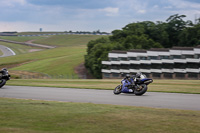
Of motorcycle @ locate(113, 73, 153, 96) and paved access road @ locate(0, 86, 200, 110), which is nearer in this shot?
paved access road @ locate(0, 86, 200, 110)

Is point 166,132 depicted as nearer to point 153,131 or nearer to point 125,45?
point 153,131

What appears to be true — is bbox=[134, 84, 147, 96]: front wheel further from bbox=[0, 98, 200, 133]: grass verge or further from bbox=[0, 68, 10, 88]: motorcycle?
bbox=[0, 68, 10, 88]: motorcycle

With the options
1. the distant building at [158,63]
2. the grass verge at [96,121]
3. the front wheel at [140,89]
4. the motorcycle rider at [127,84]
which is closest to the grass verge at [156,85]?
the front wheel at [140,89]

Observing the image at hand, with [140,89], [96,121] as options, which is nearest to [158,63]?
[140,89]

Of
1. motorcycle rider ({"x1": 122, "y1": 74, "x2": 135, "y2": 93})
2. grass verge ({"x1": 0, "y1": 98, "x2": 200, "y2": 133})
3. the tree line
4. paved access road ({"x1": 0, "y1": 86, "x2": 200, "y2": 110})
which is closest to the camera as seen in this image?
grass verge ({"x1": 0, "y1": 98, "x2": 200, "y2": 133})

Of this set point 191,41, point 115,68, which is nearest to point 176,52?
point 115,68

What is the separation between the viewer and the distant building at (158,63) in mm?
75938

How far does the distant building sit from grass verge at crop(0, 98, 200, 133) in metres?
62.3

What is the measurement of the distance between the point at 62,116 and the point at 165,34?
391 feet

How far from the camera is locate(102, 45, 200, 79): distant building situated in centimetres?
7594

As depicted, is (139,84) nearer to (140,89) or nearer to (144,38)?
(140,89)

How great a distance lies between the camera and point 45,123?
1091cm

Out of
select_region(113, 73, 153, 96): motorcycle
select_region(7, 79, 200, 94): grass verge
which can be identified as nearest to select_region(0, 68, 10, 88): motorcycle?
select_region(7, 79, 200, 94): grass verge

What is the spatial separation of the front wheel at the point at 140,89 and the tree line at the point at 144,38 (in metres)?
78.0
